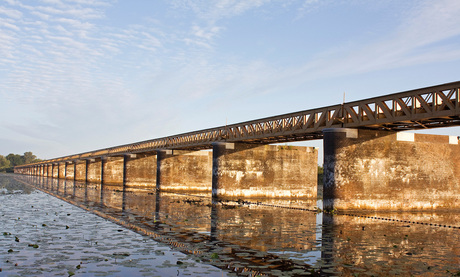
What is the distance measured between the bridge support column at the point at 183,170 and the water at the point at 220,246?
96.7 ft

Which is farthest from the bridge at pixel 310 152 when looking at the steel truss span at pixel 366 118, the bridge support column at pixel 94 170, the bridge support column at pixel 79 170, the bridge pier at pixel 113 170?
the bridge support column at pixel 79 170

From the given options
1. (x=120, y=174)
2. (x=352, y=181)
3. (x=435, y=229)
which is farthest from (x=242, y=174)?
(x=120, y=174)

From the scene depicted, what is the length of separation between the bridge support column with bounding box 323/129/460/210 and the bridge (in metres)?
0.06

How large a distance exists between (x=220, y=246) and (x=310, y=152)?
31415 mm

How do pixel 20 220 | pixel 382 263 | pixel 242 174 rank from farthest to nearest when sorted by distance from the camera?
pixel 242 174 < pixel 20 220 < pixel 382 263

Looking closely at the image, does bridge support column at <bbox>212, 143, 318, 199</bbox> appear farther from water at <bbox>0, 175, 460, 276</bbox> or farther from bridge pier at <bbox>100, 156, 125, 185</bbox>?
bridge pier at <bbox>100, 156, 125, 185</bbox>

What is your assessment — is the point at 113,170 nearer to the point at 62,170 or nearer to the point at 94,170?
the point at 94,170

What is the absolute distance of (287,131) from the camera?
30906 millimetres

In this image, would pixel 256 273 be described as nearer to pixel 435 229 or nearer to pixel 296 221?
pixel 296 221

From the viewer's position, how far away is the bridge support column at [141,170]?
59844 mm

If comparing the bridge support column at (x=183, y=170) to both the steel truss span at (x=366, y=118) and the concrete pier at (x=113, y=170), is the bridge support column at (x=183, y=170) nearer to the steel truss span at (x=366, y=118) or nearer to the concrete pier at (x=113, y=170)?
the steel truss span at (x=366, y=118)

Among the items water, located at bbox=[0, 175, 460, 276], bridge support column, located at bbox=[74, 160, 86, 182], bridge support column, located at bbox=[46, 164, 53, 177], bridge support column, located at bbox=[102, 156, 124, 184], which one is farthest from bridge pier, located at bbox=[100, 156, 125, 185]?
bridge support column, located at bbox=[46, 164, 53, 177]

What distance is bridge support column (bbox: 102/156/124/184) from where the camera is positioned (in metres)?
69.9

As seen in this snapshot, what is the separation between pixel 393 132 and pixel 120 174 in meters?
53.7
